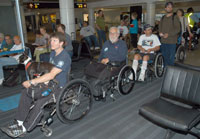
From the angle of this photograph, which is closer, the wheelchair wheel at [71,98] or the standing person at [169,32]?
the wheelchair wheel at [71,98]

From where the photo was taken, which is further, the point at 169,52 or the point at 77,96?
the point at 169,52

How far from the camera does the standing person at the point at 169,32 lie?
12.7 feet

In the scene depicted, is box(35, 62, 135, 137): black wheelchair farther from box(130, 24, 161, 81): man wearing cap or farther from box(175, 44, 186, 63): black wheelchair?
box(175, 44, 186, 63): black wheelchair

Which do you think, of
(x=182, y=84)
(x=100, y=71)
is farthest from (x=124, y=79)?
(x=182, y=84)

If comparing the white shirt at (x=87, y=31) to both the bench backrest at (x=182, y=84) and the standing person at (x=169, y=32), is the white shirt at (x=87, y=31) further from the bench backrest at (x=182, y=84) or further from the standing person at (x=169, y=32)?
the bench backrest at (x=182, y=84)

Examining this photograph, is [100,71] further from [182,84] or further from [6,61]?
[6,61]

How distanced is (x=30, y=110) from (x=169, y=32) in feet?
10.9

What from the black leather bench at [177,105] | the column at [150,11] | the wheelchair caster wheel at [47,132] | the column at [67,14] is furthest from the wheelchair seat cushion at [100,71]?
the column at [150,11]

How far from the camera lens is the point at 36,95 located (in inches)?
80.4

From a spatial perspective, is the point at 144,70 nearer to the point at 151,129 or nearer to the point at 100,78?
the point at 100,78

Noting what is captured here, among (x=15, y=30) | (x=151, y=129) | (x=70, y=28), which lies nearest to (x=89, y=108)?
(x=151, y=129)

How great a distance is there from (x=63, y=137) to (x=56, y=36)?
1.25 metres

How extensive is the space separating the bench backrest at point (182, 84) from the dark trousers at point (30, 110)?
4.41ft

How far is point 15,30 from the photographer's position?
30.9 ft
